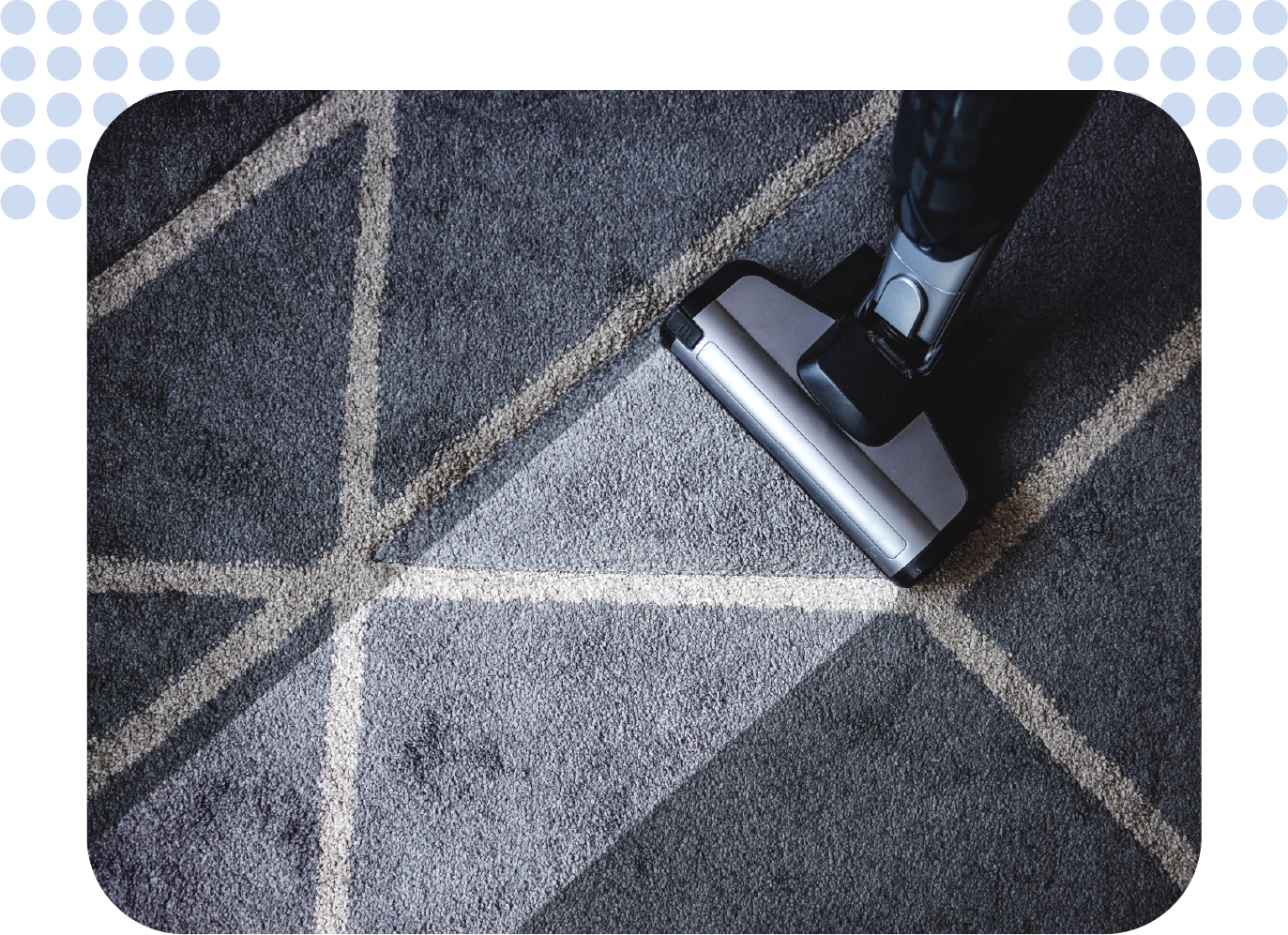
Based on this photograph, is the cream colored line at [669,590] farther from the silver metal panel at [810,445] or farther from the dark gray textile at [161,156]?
the dark gray textile at [161,156]

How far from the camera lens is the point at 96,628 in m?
0.85

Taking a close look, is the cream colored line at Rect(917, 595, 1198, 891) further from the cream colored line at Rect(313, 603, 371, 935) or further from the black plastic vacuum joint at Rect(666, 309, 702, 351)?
the cream colored line at Rect(313, 603, 371, 935)

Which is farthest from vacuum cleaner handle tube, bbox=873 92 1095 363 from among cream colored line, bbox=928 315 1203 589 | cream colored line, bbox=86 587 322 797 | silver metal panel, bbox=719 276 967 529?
A: cream colored line, bbox=86 587 322 797

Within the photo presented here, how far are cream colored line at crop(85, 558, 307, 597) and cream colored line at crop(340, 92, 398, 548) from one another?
83 millimetres

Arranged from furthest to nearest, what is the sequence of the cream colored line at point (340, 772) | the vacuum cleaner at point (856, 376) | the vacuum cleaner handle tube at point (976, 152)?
the cream colored line at point (340, 772), the vacuum cleaner at point (856, 376), the vacuum cleaner handle tube at point (976, 152)

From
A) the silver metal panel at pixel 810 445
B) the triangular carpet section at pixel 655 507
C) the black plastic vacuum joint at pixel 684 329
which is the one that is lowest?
the triangular carpet section at pixel 655 507

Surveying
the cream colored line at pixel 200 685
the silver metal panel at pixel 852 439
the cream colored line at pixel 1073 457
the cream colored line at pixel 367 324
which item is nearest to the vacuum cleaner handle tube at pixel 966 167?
the silver metal panel at pixel 852 439

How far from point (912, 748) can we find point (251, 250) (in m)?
0.84

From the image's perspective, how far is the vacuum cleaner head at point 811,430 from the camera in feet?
2.57

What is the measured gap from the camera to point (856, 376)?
753 millimetres

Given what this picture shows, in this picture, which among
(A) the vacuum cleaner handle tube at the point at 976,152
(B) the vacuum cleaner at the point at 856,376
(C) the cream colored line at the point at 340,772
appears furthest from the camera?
(C) the cream colored line at the point at 340,772

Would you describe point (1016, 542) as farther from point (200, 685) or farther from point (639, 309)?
point (200, 685)

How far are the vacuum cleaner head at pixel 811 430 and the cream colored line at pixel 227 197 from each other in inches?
16.8

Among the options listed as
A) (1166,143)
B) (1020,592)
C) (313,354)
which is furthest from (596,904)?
(1166,143)
